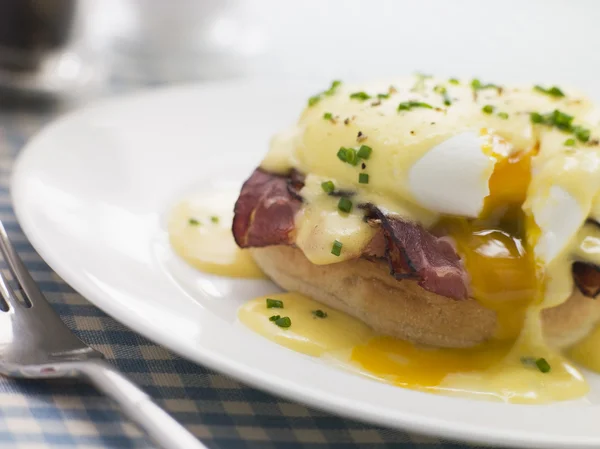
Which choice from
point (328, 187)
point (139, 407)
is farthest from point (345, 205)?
point (139, 407)

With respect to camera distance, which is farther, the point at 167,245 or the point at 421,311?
the point at 167,245

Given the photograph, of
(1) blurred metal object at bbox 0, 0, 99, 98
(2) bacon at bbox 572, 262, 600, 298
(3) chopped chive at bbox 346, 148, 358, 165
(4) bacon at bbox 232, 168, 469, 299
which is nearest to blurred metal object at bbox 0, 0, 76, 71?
(1) blurred metal object at bbox 0, 0, 99, 98

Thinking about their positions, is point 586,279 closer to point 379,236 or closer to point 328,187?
point 379,236

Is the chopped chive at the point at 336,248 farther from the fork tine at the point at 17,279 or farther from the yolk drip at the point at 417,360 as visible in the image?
the fork tine at the point at 17,279

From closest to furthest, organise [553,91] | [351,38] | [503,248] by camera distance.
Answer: [503,248] < [553,91] < [351,38]

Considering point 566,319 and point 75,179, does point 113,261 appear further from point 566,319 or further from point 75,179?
point 566,319

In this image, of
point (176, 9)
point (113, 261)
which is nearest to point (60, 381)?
point (113, 261)

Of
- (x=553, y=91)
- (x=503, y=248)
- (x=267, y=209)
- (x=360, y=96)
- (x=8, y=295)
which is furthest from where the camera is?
(x=553, y=91)

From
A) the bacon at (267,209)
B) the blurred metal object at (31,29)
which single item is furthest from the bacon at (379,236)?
the blurred metal object at (31,29)
